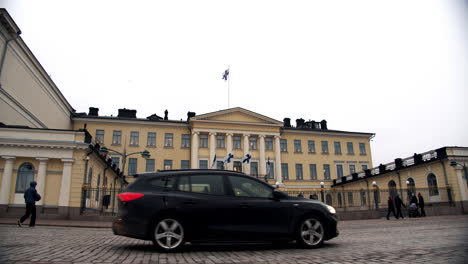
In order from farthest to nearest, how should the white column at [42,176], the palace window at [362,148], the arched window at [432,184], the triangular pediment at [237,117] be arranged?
the palace window at [362,148], the triangular pediment at [237,117], the arched window at [432,184], the white column at [42,176]

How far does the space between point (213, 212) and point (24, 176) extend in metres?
20.8

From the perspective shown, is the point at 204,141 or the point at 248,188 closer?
the point at 248,188

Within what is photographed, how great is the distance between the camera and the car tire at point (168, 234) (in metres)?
6.63

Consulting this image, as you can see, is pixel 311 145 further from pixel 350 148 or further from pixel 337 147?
pixel 350 148

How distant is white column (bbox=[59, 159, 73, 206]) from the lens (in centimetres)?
2261

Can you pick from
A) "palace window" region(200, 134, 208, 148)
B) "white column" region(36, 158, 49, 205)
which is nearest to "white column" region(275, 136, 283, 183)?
"palace window" region(200, 134, 208, 148)

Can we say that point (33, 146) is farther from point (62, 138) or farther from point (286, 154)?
point (286, 154)

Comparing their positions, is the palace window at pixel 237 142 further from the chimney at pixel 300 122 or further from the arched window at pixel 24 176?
the arched window at pixel 24 176

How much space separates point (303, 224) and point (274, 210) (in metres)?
0.73

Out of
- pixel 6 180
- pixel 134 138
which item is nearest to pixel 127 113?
pixel 134 138

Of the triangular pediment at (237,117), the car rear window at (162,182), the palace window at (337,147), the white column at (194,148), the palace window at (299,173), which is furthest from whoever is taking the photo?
the palace window at (337,147)

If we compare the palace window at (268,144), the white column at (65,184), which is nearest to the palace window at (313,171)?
the palace window at (268,144)

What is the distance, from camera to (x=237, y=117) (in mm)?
51938

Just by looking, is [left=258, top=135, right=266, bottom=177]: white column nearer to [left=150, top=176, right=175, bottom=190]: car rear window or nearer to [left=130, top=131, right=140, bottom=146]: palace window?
[left=130, top=131, right=140, bottom=146]: palace window
